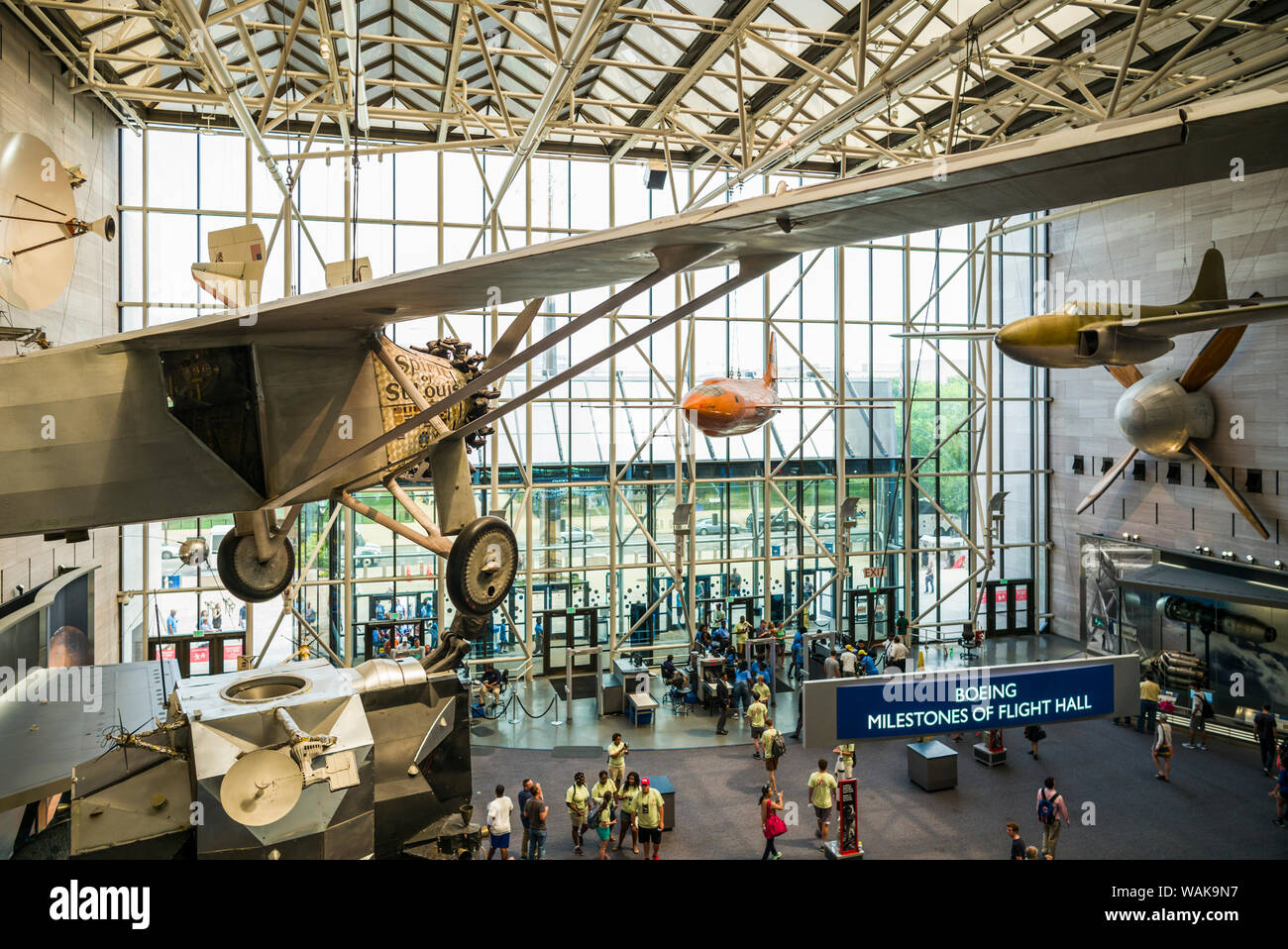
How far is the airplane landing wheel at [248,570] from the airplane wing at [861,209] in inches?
108

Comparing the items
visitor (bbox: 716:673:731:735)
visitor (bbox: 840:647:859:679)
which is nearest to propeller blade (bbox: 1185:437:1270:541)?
visitor (bbox: 840:647:859:679)

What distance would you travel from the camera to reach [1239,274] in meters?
18.6

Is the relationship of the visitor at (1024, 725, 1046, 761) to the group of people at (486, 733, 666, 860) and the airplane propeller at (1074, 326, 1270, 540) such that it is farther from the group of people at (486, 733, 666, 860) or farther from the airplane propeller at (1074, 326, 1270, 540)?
the group of people at (486, 733, 666, 860)

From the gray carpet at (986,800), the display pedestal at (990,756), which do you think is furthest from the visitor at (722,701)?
the display pedestal at (990,756)

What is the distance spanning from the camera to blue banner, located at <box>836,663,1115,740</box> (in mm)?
8086

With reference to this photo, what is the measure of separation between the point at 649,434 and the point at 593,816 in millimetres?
12015

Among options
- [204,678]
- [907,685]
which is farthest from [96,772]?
[907,685]

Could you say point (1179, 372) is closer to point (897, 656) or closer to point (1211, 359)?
point (1211, 359)

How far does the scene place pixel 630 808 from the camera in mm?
11609

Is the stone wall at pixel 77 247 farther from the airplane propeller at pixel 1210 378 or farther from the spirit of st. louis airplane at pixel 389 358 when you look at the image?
the airplane propeller at pixel 1210 378

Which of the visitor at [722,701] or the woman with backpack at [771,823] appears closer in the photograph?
the woman with backpack at [771,823]

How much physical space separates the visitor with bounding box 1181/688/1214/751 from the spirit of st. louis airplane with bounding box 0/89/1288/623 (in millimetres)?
16076

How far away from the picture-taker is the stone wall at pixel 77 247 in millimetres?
13367

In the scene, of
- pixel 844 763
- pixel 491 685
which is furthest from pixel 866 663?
pixel 491 685
